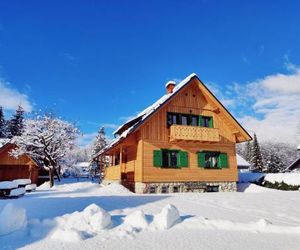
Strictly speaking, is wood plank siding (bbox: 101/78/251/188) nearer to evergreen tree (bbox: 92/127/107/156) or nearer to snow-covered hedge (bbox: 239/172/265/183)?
snow-covered hedge (bbox: 239/172/265/183)

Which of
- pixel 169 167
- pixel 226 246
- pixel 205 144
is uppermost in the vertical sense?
pixel 205 144

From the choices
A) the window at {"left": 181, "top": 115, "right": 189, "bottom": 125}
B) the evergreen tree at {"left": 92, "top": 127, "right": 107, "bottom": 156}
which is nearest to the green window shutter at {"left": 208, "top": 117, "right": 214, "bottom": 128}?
the window at {"left": 181, "top": 115, "right": 189, "bottom": 125}

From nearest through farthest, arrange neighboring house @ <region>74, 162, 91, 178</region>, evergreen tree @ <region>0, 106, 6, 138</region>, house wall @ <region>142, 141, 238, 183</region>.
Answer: house wall @ <region>142, 141, 238, 183</region>, neighboring house @ <region>74, 162, 91, 178</region>, evergreen tree @ <region>0, 106, 6, 138</region>

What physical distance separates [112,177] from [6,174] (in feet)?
41.5

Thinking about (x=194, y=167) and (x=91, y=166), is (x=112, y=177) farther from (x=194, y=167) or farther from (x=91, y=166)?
(x=91, y=166)

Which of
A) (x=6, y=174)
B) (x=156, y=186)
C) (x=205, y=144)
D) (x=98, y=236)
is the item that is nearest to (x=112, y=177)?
(x=156, y=186)

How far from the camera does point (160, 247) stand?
574 cm

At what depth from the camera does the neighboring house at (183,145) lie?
19859 mm

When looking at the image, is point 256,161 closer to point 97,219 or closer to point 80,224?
point 97,219

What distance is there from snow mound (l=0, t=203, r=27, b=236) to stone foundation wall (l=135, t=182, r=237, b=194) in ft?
42.8

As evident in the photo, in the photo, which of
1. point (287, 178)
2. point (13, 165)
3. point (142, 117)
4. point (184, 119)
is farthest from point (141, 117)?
point (13, 165)

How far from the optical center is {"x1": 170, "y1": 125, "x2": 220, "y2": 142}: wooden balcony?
20.1 meters

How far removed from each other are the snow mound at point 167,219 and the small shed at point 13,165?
82.9 ft

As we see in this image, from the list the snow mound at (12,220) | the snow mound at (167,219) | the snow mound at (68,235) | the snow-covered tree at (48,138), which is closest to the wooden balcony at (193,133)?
the snow mound at (167,219)
